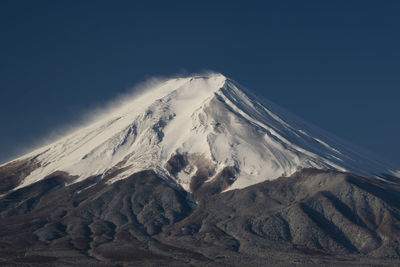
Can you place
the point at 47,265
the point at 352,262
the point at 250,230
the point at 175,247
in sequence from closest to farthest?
the point at 47,265 → the point at 352,262 → the point at 175,247 → the point at 250,230

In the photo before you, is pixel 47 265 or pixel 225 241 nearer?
pixel 47 265

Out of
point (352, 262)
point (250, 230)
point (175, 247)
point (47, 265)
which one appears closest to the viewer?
point (47, 265)

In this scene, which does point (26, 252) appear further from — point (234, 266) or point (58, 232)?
point (234, 266)

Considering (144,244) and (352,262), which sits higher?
(144,244)

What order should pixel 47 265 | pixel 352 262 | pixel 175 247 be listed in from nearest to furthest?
pixel 47 265
pixel 352 262
pixel 175 247

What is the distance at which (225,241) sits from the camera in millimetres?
188750

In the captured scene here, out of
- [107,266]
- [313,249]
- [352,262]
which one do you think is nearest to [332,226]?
[313,249]

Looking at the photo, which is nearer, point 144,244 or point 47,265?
point 47,265

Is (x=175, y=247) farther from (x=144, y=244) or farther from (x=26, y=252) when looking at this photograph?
(x=26, y=252)

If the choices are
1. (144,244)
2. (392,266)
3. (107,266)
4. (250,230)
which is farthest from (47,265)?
(392,266)

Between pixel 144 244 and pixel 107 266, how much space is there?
27.6 meters

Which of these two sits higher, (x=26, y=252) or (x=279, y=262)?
(x=26, y=252)

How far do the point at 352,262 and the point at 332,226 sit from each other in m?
32.3

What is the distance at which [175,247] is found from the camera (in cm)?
18212
